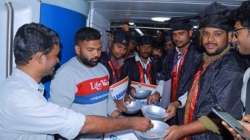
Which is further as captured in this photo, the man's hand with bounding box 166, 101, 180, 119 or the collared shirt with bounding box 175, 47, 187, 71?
the collared shirt with bounding box 175, 47, 187, 71

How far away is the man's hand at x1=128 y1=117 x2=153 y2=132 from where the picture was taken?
2.45 meters

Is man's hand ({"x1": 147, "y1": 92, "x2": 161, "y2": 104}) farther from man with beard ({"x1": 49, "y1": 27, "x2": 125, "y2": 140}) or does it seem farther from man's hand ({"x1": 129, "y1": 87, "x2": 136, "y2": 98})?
man with beard ({"x1": 49, "y1": 27, "x2": 125, "y2": 140})

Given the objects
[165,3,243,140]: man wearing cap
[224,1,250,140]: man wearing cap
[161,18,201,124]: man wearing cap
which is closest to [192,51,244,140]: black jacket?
[165,3,243,140]: man wearing cap

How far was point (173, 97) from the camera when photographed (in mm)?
3975

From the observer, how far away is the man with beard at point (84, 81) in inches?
111

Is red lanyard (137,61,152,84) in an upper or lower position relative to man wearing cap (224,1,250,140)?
lower

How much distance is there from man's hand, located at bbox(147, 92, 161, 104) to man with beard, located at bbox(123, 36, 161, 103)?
50cm

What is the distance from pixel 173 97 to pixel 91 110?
127 cm

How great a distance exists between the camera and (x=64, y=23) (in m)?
3.00

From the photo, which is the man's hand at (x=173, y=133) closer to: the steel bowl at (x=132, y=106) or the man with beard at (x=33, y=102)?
the man with beard at (x=33, y=102)

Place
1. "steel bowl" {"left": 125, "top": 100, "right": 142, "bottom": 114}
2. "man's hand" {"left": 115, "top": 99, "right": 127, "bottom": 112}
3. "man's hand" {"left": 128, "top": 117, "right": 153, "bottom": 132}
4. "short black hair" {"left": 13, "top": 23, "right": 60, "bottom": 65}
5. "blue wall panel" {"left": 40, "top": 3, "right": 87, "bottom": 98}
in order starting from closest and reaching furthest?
"short black hair" {"left": 13, "top": 23, "right": 60, "bottom": 65} < "man's hand" {"left": 128, "top": 117, "right": 153, "bottom": 132} < "blue wall panel" {"left": 40, "top": 3, "right": 87, "bottom": 98} < "man's hand" {"left": 115, "top": 99, "right": 127, "bottom": 112} < "steel bowl" {"left": 125, "top": 100, "right": 142, "bottom": 114}

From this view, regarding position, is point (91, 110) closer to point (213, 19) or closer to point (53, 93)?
point (53, 93)

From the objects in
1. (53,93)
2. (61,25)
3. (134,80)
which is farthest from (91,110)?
(134,80)

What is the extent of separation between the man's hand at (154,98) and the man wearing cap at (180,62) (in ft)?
0.71
